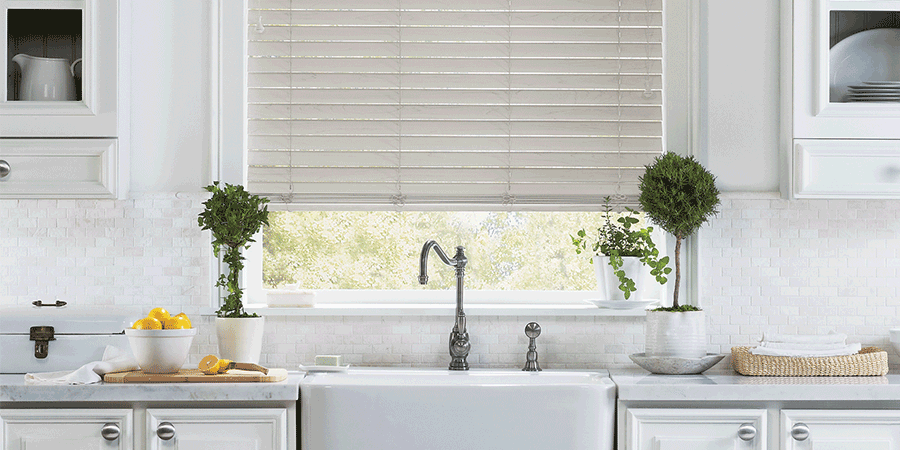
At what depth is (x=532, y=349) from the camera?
2.34m

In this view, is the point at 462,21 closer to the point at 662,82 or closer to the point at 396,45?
the point at 396,45

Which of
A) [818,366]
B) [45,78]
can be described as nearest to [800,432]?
[818,366]

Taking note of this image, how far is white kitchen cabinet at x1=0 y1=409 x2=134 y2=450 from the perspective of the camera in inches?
76.9

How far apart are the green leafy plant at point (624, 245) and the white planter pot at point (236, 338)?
1.03 meters

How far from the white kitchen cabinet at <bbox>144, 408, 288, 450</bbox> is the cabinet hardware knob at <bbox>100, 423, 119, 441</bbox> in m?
0.08

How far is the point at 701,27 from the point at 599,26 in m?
0.32

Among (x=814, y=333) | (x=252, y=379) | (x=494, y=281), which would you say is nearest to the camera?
(x=252, y=379)

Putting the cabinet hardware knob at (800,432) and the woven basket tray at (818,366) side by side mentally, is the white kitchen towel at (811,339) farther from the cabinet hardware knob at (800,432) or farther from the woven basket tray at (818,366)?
the cabinet hardware knob at (800,432)

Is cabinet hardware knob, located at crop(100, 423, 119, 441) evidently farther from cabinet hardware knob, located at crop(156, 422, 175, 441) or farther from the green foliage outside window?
the green foliage outside window

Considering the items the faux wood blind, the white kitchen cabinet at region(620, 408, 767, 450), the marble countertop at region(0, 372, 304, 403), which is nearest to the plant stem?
the faux wood blind

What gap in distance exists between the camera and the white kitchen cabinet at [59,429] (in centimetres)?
195

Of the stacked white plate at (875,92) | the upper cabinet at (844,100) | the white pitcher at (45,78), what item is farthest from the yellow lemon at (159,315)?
the stacked white plate at (875,92)

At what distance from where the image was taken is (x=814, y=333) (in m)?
2.43

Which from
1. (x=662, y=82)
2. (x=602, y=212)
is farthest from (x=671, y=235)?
(x=662, y=82)
